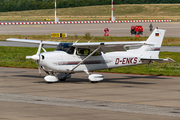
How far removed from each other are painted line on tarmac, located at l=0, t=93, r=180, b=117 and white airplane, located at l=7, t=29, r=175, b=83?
10.9 ft

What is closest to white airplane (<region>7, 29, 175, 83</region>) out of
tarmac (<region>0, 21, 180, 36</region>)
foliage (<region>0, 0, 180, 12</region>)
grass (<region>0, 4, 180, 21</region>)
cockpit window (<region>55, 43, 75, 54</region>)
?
cockpit window (<region>55, 43, 75, 54</region>)

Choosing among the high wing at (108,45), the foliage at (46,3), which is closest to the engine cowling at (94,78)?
the high wing at (108,45)

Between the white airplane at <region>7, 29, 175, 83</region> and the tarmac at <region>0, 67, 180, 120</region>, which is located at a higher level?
the white airplane at <region>7, 29, 175, 83</region>

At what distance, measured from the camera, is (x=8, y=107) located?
1180 cm

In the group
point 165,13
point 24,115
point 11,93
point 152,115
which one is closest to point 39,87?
point 11,93

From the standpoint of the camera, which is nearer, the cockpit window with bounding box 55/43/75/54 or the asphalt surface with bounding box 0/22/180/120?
the asphalt surface with bounding box 0/22/180/120

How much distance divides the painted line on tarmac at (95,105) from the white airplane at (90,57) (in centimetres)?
333

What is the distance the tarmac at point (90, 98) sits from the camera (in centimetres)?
1083

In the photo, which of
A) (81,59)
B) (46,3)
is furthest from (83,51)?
(46,3)

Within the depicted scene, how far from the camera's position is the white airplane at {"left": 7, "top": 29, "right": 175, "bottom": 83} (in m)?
17.2

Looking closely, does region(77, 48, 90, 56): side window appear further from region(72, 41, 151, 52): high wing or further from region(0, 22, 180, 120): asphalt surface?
region(0, 22, 180, 120): asphalt surface

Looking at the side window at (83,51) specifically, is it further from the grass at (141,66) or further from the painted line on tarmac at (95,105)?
the grass at (141,66)

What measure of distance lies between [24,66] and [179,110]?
51.5ft

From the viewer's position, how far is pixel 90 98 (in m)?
13.8
